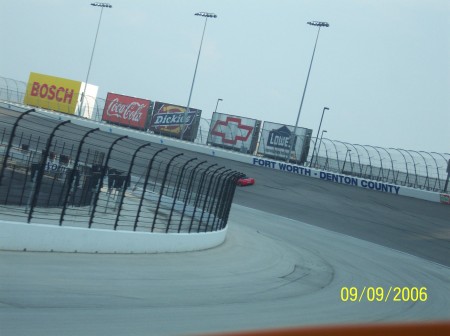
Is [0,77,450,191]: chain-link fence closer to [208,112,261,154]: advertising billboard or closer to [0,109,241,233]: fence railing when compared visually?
[208,112,261,154]: advertising billboard

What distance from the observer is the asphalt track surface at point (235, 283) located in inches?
303

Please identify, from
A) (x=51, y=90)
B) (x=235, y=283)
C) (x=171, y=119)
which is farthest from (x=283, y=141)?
(x=235, y=283)

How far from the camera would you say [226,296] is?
35.1 feet

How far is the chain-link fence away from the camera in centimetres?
3947

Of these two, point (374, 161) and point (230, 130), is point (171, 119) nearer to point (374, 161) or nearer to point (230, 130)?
A: point (230, 130)

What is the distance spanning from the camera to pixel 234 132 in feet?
156

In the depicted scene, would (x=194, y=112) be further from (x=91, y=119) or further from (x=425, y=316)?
(x=425, y=316)

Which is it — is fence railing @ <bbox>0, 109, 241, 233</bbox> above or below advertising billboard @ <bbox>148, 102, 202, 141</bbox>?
below

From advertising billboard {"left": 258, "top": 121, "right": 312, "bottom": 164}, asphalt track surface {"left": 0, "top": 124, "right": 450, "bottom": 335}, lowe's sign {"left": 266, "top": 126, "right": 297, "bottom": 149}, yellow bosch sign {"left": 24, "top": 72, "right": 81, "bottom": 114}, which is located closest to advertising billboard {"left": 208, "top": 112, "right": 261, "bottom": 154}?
advertising billboard {"left": 258, "top": 121, "right": 312, "bottom": 164}

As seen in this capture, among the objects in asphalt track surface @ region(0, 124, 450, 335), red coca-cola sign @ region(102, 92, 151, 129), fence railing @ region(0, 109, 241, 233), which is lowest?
asphalt track surface @ region(0, 124, 450, 335)

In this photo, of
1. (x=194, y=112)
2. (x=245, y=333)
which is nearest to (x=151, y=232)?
(x=245, y=333)

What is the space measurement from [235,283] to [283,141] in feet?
111

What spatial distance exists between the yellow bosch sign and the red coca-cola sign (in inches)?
165

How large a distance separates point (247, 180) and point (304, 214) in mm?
6139
